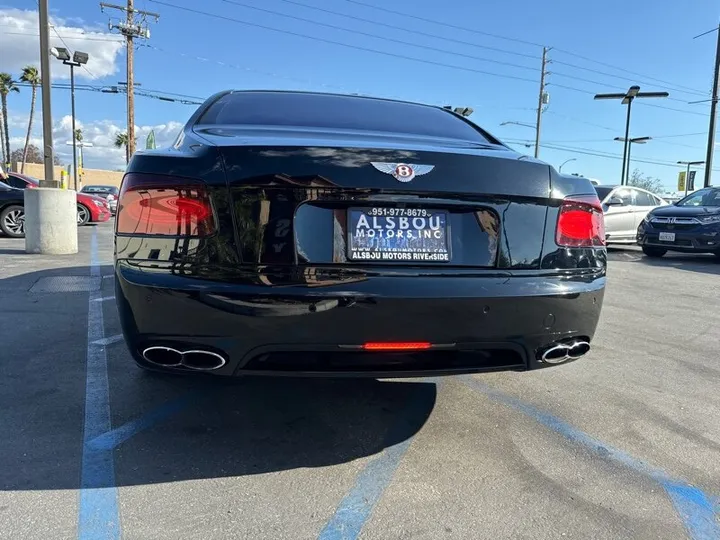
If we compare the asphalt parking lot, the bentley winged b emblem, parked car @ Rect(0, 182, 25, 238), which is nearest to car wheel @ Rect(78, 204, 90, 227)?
parked car @ Rect(0, 182, 25, 238)

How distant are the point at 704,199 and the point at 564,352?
1130cm

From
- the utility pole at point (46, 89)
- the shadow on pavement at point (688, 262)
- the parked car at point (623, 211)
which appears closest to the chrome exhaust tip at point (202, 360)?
the utility pole at point (46, 89)

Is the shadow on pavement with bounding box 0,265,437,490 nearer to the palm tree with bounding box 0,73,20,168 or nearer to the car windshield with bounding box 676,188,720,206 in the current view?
the car windshield with bounding box 676,188,720,206

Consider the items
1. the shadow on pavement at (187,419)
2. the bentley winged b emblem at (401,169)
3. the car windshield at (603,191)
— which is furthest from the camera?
the car windshield at (603,191)

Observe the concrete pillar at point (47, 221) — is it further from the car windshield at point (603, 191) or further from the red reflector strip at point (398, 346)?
the car windshield at point (603, 191)

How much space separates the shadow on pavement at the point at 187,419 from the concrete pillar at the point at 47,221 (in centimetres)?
533

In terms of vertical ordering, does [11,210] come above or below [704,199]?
below

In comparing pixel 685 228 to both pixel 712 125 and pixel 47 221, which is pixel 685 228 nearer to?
pixel 47 221

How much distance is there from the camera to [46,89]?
8758mm

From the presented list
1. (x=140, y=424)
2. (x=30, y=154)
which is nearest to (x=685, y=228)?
(x=140, y=424)

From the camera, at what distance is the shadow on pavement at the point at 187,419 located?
2.32m

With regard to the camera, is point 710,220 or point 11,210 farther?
point 11,210

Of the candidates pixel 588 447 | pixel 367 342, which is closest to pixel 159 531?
pixel 367 342

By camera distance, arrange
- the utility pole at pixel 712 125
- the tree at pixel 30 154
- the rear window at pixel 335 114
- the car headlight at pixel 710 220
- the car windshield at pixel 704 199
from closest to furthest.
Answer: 1. the rear window at pixel 335 114
2. the car headlight at pixel 710 220
3. the car windshield at pixel 704 199
4. the utility pole at pixel 712 125
5. the tree at pixel 30 154
